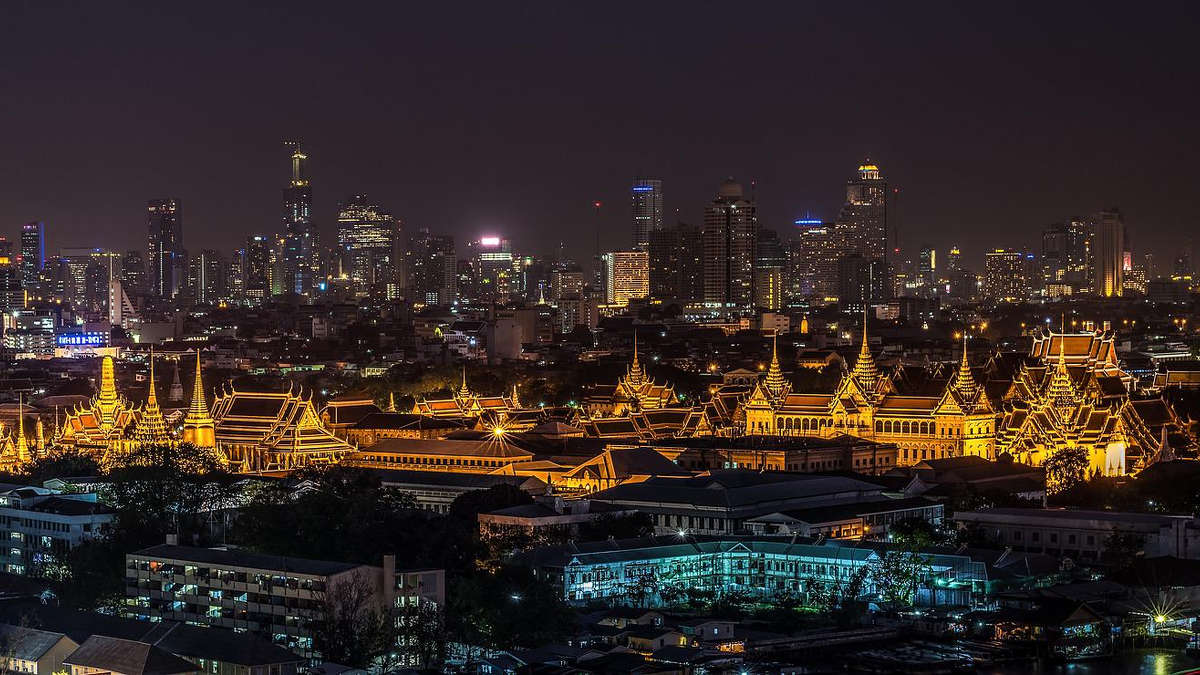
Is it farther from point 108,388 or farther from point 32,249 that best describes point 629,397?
point 32,249

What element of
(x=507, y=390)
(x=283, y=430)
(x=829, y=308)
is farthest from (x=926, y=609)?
(x=829, y=308)

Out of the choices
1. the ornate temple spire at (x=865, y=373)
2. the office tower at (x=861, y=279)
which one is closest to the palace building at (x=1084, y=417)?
the ornate temple spire at (x=865, y=373)

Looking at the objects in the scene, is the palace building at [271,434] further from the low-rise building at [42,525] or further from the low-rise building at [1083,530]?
the low-rise building at [1083,530]

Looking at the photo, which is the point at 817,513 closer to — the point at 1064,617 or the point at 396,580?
the point at 1064,617

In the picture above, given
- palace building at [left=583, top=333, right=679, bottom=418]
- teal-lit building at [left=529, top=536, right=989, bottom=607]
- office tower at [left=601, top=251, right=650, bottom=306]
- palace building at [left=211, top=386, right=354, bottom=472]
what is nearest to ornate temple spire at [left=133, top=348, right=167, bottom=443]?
palace building at [left=211, top=386, right=354, bottom=472]

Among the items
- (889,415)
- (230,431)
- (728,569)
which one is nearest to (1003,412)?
(889,415)

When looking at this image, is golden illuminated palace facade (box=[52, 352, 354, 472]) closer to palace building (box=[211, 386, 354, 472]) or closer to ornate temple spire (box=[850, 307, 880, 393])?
palace building (box=[211, 386, 354, 472])
